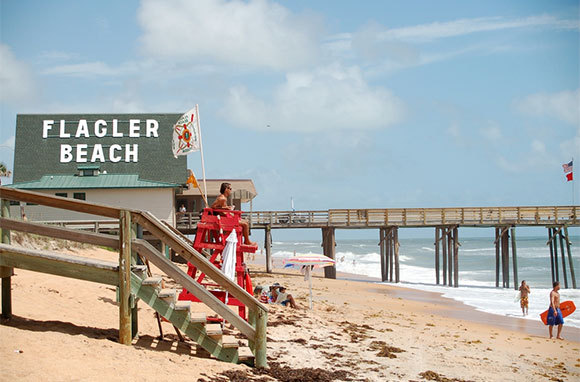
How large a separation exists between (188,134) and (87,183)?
19.0m

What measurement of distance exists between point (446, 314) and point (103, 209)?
1569 centimetres

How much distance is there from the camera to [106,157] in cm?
3142

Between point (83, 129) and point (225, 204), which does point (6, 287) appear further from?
point (83, 129)

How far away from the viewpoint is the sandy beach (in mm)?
6152

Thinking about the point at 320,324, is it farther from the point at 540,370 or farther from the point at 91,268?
the point at 91,268

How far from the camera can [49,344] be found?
638 centimetres

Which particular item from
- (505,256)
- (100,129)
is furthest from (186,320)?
(505,256)

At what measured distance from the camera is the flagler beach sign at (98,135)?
31266 millimetres

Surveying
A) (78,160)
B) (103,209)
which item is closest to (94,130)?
(78,160)

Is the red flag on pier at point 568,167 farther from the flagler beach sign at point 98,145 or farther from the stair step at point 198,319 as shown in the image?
the stair step at point 198,319

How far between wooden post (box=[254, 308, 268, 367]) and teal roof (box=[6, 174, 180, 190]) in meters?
22.1

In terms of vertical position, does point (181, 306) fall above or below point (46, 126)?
below

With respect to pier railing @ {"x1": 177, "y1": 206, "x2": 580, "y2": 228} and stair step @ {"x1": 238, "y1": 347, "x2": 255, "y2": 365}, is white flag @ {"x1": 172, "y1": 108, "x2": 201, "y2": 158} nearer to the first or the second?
stair step @ {"x1": 238, "y1": 347, "x2": 255, "y2": 365}

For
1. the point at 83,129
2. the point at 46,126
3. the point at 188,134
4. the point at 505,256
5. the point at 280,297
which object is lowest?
the point at 280,297
